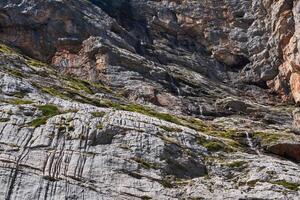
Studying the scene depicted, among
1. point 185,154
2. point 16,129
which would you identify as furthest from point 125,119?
point 16,129

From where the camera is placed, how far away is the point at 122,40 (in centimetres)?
9362

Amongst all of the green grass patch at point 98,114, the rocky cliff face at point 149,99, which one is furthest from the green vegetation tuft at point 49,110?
the green grass patch at point 98,114

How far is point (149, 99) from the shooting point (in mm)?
78312

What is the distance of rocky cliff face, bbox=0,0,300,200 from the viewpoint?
41.2 metres

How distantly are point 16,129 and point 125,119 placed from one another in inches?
425

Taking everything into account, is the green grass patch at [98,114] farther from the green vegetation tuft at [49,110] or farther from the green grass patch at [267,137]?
the green grass patch at [267,137]

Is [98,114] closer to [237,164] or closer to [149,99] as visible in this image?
[237,164]

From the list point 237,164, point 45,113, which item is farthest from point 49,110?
point 237,164

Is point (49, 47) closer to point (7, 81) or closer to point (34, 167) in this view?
point (7, 81)

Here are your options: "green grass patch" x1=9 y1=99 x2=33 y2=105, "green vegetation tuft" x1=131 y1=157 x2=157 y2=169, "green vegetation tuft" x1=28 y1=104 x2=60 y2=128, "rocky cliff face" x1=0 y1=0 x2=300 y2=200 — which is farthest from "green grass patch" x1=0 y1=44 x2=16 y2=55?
"green vegetation tuft" x1=131 y1=157 x2=157 y2=169

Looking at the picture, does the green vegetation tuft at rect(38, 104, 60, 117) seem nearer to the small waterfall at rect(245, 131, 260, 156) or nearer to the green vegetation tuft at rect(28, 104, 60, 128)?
the green vegetation tuft at rect(28, 104, 60, 128)

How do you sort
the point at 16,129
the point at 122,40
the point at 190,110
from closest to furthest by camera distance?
the point at 16,129, the point at 190,110, the point at 122,40

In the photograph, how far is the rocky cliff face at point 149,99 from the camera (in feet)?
135

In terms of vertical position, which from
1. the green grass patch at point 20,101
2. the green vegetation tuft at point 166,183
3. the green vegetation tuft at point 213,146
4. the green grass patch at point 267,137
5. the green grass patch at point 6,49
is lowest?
the green vegetation tuft at point 166,183
